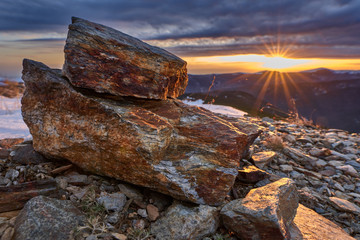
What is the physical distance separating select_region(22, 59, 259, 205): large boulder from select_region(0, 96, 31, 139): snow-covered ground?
2709 mm

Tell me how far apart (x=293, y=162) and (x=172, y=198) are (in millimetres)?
4092

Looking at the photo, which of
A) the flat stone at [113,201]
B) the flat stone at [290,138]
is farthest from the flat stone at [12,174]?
the flat stone at [290,138]

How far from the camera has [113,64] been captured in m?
3.78

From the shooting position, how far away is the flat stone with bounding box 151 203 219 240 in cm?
304

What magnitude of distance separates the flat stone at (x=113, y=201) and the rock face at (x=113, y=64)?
1.65 metres

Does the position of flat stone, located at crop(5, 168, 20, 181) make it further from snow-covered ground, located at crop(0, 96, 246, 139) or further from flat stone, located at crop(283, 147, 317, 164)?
flat stone, located at crop(283, 147, 317, 164)

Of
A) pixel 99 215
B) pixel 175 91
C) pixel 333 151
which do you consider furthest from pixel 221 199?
pixel 333 151

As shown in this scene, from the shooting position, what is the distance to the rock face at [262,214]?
2953mm

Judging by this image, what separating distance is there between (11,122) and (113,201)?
664 centimetres

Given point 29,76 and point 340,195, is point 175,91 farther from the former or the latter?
point 340,195

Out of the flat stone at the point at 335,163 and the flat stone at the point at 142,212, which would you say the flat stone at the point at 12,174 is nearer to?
the flat stone at the point at 142,212

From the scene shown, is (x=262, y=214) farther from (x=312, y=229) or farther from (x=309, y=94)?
(x=309, y=94)

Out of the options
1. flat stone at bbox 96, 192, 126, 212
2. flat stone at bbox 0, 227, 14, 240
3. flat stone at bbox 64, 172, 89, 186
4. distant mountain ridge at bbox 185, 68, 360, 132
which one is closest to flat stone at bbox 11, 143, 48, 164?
flat stone at bbox 64, 172, 89, 186

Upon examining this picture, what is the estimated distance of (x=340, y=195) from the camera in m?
5.05
